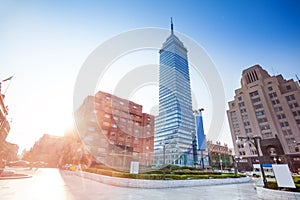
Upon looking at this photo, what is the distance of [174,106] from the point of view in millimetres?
76312

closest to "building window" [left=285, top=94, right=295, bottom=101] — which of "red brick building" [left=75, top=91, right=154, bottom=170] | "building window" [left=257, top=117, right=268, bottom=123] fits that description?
"building window" [left=257, top=117, right=268, bottom=123]

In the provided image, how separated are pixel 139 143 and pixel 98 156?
11647mm

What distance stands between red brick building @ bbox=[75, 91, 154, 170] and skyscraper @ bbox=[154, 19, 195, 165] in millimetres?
32729

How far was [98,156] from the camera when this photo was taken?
31344 mm

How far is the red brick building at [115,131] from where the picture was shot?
108 feet

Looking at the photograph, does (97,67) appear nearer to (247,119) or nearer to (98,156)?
(98,156)

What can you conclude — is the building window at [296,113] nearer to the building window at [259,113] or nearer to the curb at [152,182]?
the building window at [259,113]

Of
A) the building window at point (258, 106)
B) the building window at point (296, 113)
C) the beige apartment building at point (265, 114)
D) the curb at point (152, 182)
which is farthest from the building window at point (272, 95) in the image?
the curb at point (152, 182)

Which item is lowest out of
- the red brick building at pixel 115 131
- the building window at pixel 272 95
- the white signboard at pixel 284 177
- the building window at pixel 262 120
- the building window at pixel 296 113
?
the white signboard at pixel 284 177

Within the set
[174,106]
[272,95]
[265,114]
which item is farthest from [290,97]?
[174,106]

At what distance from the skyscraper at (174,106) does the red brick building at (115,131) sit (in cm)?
3273

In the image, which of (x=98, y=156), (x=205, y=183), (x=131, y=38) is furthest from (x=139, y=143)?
(x=131, y=38)

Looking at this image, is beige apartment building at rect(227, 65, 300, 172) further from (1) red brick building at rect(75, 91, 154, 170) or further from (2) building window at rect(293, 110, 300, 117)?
(1) red brick building at rect(75, 91, 154, 170)

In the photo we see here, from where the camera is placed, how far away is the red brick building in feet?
108
